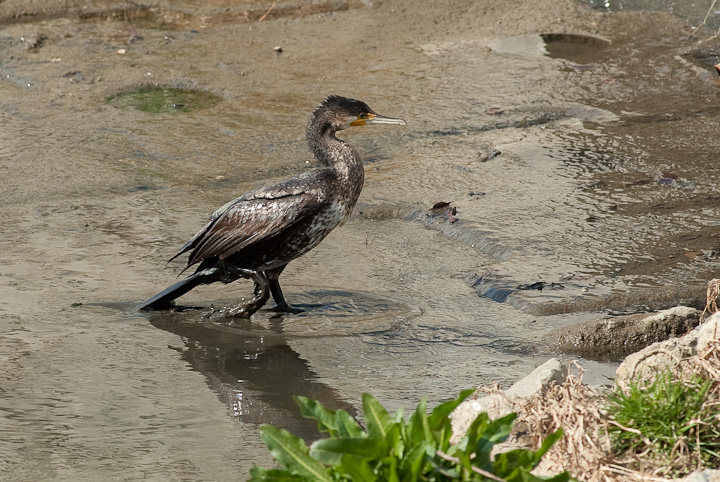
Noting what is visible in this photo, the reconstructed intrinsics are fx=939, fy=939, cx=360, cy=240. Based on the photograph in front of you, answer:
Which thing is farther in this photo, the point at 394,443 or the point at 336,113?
the point at 336,113

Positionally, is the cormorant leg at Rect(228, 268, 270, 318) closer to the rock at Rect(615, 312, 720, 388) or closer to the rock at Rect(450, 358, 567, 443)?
the rock at Rect(450, 358, 567, 443)

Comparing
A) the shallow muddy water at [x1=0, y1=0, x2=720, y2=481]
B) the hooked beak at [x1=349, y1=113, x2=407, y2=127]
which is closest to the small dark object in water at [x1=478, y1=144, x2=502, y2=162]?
the shallow muddy water at [x1=0, y1=0, x2=720, y2=481]

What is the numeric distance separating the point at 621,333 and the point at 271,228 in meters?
2.07

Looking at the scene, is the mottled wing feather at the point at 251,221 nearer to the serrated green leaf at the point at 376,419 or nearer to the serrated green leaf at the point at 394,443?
the serrated green leaf at the point at 376,419

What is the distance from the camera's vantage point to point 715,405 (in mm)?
3289

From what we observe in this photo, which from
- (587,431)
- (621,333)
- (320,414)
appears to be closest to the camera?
(320,414)

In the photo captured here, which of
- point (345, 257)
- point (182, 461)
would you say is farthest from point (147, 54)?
point (182, 461)

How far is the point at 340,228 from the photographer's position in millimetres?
6797

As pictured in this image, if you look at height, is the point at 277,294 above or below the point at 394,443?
below

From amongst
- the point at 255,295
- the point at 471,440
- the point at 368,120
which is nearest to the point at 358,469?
the point at 471,440

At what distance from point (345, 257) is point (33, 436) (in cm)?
272

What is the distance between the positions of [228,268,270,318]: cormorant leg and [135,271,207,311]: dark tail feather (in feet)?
0.89

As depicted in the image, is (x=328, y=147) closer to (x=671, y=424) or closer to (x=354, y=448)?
(x=671, y=424)

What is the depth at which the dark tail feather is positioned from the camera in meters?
5.57
